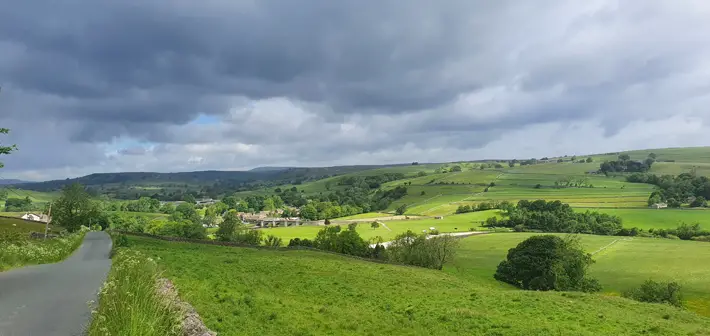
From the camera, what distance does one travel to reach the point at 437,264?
72250 mm

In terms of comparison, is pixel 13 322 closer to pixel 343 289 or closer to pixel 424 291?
pixel 343 289

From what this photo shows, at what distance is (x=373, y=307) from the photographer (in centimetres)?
2312

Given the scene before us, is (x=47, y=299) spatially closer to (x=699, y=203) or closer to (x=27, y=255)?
(x=27, y=255)

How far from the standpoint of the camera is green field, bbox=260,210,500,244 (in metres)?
133

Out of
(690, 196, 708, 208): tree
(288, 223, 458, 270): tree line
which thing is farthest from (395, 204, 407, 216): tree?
(690, 196, 708, 208): tree

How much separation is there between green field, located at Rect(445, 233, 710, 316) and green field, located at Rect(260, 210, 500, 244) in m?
21.1

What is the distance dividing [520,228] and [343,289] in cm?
12812

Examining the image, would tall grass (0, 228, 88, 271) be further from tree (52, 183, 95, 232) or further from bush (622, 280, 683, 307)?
bush (622, 280, 683, 307)

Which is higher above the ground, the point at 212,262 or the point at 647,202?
the point at 212,262

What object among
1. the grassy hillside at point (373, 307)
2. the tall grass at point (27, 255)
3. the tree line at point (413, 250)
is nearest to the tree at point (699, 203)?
the tree line at point (413, 250)

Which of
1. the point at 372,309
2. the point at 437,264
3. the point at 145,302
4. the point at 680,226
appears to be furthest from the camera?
the point at 680,226

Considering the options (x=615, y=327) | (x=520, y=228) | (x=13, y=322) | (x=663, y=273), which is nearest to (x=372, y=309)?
(x=615, y=327)

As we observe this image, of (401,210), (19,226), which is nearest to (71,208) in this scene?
(19,226)

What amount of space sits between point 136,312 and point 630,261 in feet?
332
